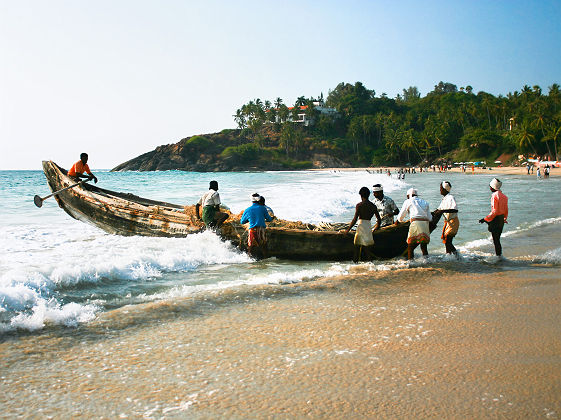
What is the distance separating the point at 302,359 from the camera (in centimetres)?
409

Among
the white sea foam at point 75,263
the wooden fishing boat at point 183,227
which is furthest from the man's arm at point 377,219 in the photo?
the white sea foam at point 75,263

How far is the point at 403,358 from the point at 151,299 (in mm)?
3573

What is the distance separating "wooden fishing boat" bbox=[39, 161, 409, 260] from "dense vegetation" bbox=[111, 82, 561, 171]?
305ft

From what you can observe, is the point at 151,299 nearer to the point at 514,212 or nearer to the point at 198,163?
the point at 514,212

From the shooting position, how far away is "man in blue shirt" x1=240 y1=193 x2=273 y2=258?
9.20 meters

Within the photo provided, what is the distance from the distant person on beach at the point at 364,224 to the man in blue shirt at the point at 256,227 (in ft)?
5.65

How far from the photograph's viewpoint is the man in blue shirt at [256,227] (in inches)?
362

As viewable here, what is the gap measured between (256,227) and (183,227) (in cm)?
262

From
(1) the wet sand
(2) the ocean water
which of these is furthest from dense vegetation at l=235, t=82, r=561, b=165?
(1) the wet sand

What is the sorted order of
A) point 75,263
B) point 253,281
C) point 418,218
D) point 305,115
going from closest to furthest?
point 253,281 < point 75,263 < point 418,218 < point 305,115

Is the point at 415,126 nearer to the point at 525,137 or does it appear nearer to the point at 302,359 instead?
the point at 525,137

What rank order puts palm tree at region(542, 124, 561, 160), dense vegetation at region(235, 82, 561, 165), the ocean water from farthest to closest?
1. dense vegetation at region(235, 82, 561, 165)
2. palm tree at region(542, 124, 561, 160)
3. the ocean water

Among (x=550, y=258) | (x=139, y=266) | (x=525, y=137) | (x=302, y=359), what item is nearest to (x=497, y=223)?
(x=550, y=258)

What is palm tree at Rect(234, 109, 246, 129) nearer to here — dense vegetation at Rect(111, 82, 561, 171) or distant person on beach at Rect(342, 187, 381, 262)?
dense vegetation at Rect(111, 82, 561, 171)
